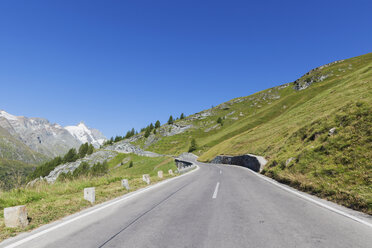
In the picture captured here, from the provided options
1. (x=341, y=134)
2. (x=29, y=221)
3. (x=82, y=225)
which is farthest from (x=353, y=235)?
(x=341, y=134)

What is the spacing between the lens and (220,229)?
434 centimetres

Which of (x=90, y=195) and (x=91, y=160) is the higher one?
(x=90, y=195)

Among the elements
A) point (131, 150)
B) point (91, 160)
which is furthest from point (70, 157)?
point (131, 150)

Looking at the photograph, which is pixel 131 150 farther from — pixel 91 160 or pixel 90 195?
pixel 90 195

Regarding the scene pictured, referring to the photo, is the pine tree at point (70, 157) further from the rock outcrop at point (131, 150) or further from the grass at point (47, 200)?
the grass at point (47, 200)

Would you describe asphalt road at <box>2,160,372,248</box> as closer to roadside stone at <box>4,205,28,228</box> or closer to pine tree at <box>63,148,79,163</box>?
roadside stone at <box>4,205,28,228</box>

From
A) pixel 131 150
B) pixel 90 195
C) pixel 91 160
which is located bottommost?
pixel 91 160

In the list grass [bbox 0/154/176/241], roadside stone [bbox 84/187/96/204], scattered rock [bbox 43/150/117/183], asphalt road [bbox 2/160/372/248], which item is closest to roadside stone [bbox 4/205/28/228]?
grass [bbox 0/154/176/241]

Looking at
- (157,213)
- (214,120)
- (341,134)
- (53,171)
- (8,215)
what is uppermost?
(214,120)

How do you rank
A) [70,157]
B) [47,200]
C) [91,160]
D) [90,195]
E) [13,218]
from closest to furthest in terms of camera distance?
[13,218], [90,195], [47,200], [91,160], [70,157]

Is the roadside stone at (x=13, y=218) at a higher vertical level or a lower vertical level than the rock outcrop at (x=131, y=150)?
lower

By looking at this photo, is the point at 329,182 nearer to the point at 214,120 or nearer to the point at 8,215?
the point at 8,215

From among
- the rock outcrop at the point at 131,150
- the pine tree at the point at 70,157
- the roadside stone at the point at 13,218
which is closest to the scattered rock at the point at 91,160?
the rock outcrop at the point at 131,150

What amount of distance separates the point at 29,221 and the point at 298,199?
8.32m
